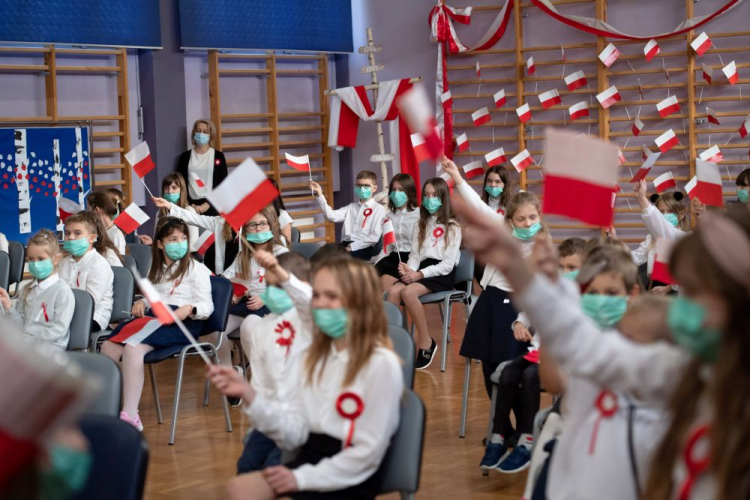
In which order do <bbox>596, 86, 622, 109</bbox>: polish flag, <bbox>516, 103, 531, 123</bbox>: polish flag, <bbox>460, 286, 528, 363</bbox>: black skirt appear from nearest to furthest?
<bbox>460, 286, 528, 363</bbox>: black skirt, <bbox>596, 86, 622, 109</bbox>: polish flag, <bbox>516, 103, 531, 123</bbox>: polish flag

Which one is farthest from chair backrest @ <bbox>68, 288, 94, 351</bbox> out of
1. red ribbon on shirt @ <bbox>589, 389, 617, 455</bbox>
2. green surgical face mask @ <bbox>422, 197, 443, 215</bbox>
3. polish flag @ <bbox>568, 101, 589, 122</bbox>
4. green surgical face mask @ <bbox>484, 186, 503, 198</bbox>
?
polish flag @ <bbox>568, 101, 589, 122</bbox>

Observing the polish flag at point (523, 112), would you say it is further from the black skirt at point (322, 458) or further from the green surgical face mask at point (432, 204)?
the black skirt at point (322, 458)

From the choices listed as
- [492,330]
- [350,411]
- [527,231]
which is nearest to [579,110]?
[527,231]

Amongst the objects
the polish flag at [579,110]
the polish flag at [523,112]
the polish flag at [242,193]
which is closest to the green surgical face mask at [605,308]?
the polish flag at [242,193]

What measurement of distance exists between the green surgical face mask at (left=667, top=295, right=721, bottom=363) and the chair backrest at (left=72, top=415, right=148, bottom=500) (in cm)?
132

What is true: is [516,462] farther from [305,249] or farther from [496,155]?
[496,155]

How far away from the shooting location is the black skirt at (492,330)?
4496 mm

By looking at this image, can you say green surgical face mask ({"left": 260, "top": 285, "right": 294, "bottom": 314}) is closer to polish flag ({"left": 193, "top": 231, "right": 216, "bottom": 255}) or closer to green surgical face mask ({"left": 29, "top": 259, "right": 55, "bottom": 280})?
green surgical face mask ({"left": 29, "top": 259, "right": 55, "bottom": 280})

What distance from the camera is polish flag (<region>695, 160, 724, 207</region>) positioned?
4605 mm

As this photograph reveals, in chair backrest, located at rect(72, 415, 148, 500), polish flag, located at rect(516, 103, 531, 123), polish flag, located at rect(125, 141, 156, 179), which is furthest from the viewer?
polish flag, located at rect(516, 103, 531, 123)

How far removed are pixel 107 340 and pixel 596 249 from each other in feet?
10.8

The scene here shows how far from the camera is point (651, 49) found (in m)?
9.45

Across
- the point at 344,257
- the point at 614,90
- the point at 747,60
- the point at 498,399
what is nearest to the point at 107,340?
the point at 498,399

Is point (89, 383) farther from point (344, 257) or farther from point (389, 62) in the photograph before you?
point (389, 62)
